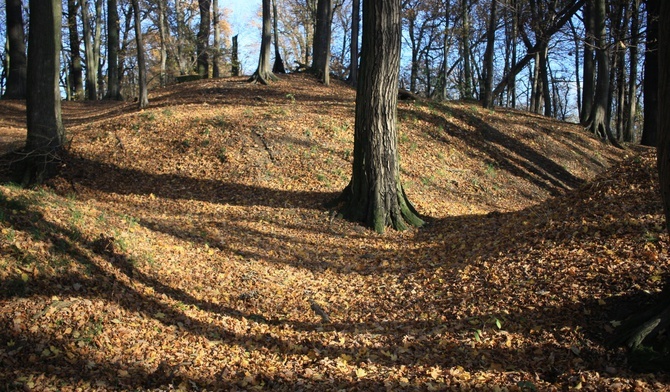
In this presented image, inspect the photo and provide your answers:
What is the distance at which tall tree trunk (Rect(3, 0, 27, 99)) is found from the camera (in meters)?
19.7

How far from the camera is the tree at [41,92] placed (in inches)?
372

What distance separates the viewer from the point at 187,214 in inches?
348

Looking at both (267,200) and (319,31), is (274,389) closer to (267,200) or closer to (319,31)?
(267,200)

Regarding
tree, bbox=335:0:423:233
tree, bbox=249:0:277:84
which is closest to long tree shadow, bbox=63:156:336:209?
tree, bbox=335:0:423:233

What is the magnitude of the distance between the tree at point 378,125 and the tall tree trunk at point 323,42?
10325 mm

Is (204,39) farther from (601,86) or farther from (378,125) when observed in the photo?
(378,125)

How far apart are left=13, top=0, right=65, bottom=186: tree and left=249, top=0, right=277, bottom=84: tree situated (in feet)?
25.2

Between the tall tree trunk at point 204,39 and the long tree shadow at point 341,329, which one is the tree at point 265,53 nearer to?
A: the tall tree trunk at point 204,39

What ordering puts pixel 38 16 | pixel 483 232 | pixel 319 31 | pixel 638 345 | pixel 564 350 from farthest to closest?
1. pixel 319 31
2. pixel 38 16
3. pixel 483 232
4. pixel 564 350
5. pixel 638 345

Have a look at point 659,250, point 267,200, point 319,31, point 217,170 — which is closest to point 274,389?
point 659,250

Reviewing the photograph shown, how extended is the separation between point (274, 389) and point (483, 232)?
4875mm

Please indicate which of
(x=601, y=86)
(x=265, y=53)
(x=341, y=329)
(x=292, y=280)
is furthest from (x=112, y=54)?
(x=341, y=329)

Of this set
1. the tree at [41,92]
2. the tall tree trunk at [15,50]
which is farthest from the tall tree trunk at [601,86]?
the tall tree trunk at [15,50]

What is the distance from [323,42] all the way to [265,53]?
344 centimetres
